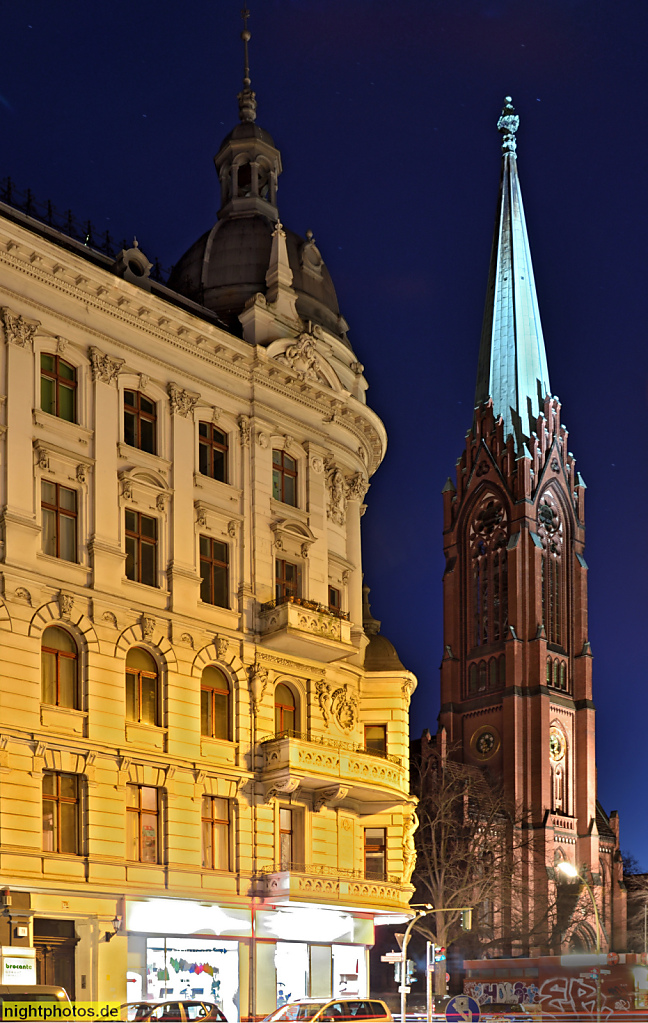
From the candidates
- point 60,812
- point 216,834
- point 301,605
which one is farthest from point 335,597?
point 60,812

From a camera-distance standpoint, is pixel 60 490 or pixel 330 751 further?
pixel 330 751

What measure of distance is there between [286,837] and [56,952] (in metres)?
10.3

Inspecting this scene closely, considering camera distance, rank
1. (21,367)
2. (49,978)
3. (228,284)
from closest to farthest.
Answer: (49,978)
(21,367)
(228,284)

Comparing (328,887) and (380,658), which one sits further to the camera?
(380,658)

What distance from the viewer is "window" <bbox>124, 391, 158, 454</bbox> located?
45.2 m

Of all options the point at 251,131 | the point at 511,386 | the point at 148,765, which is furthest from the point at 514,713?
the point at 148,765

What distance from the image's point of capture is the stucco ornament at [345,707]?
50094 mm

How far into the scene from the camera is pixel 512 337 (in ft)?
477

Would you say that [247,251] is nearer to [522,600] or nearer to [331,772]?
[331,772]

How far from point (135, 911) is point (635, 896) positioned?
104m

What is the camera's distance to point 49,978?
127 feet

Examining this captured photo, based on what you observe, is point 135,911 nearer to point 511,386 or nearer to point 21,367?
point 21,367

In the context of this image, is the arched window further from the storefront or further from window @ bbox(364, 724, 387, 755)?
the storefront

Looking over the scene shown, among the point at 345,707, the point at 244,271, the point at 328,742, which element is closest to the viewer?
the point at 328,742
